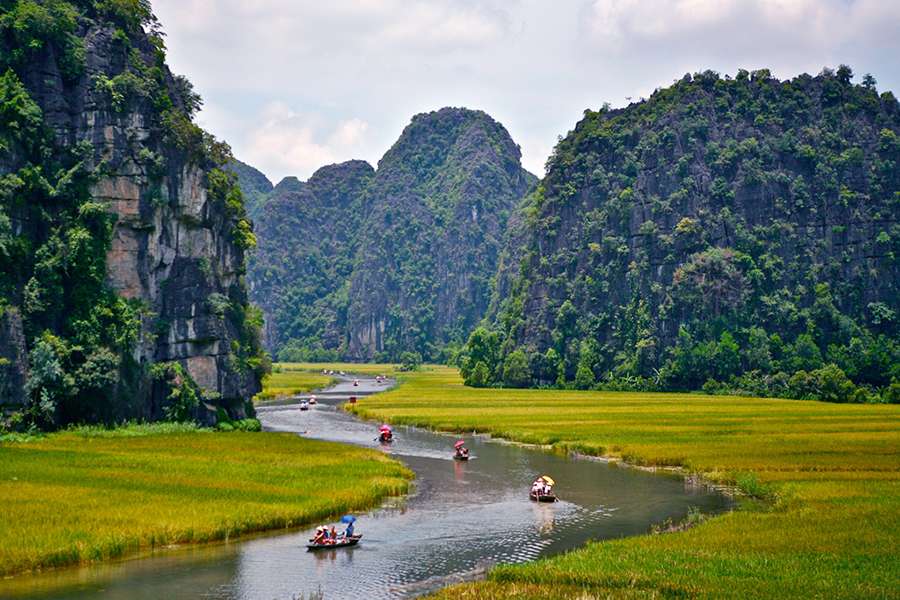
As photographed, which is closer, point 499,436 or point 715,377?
point 499,436

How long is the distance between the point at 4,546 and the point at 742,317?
369 ft

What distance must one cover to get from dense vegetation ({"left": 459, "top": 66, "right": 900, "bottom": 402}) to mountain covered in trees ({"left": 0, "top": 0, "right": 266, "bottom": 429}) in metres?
72.2

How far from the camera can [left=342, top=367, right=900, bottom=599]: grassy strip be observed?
22766 millimetres

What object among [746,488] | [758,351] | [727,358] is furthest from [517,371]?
[746,488]

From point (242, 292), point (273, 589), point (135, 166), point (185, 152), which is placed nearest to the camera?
point (273, 589)

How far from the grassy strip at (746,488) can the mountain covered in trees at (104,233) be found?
19.9 m

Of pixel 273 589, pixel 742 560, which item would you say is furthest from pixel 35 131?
pixel 742 560

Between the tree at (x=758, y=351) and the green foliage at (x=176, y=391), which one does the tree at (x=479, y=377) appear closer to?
the tree at (x=758, y=351)

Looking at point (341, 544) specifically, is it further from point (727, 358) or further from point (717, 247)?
point (717, 247)

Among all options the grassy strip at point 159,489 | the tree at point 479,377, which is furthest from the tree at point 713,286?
the grassy strip at point 159,489

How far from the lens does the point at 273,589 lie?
23.7 meters

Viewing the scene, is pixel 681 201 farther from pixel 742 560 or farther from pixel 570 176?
pixel 742 560

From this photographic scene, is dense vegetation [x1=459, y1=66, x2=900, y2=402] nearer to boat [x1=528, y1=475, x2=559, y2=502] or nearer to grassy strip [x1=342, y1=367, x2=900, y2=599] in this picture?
grassy strip [x1=342, y1=367, x2=900, y2=599]

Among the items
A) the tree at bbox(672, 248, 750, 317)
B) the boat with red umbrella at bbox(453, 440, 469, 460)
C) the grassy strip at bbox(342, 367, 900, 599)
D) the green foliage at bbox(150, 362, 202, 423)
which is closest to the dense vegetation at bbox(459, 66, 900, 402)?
the tree at bbox(672, 248, 750, 317)
